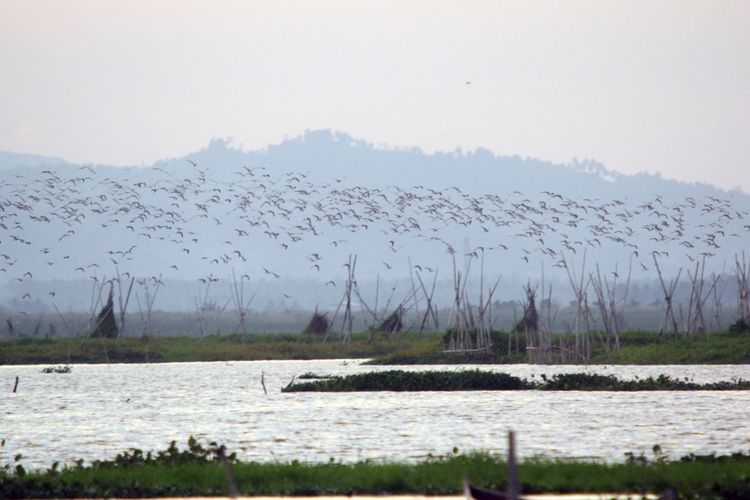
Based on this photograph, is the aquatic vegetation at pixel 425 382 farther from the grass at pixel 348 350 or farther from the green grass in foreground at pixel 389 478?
the green grass in foreground at pixel 389 478

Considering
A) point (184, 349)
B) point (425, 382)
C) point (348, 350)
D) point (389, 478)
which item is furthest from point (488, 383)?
point (184, 349)

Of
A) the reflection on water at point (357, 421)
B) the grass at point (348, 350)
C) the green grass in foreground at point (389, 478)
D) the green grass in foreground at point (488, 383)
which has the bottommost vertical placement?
the green grass in foreground at point (389, 478)

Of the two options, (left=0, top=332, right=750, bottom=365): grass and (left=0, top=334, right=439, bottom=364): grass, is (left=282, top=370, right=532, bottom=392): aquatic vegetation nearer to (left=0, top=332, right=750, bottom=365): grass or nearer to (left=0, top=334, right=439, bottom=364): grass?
(left=0, top=332, right=750, bottom=365): grass

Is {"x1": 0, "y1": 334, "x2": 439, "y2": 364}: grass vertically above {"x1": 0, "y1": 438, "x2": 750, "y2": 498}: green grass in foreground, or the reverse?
{"x1": 0, "y1": 334, "x2": 439, "y2": 364}: grass

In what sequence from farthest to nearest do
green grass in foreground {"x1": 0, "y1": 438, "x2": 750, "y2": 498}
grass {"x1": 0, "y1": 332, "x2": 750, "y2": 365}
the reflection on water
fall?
grass {"x1": 0, "y1": 332, "x2": 750, "y2": 365}
the reflection on water
green grass in foreground {"x1": 0, "y1": 438, "x2": 750, "y2": 498}

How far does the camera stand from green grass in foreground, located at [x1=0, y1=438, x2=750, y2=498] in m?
15.5

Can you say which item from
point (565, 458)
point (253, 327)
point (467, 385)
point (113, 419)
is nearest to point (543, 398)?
point (467, 385)

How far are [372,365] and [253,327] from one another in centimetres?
7443

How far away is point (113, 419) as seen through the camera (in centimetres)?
2908

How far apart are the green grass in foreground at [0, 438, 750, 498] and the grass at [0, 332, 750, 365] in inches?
1097

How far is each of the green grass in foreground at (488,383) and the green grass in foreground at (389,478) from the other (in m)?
15.3

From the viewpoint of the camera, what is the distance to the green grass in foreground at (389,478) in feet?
50.9

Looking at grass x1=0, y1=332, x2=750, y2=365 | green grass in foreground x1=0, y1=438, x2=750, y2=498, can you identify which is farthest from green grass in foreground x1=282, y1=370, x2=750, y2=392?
green grass in foreground x1=0, y1=438, x2=750, y2=498

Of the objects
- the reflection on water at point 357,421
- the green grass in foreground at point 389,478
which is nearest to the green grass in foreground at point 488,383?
the reflection on water at point 357,421
